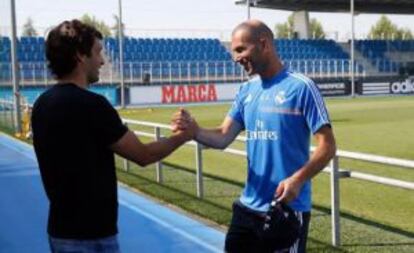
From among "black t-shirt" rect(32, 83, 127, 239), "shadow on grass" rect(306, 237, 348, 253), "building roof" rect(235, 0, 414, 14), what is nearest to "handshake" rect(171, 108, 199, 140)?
"black t-shirt" rect(32, 83, 127, 239)

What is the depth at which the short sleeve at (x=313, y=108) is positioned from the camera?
339cm

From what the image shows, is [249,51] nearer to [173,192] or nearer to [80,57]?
[80,57]

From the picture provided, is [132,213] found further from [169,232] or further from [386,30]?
[386,30]

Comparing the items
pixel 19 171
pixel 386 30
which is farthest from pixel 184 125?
pixel 386 30

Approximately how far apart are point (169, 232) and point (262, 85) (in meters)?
4.08

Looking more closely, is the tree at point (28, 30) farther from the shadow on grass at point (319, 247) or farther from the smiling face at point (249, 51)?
the smiling face at point (249, 51)

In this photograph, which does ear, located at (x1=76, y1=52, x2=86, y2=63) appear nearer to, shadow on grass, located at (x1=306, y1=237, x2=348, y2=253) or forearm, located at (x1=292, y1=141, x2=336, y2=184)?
forearm, located at (x1=292, y1=141, x2=336, y2=184)

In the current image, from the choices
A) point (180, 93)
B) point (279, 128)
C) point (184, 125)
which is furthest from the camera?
point (180, 93)

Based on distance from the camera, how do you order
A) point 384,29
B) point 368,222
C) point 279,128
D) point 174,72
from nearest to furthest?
point 279,128, point 368,222, point 174,72, point 384,29

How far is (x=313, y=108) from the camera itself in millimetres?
3416

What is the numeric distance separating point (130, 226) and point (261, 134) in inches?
177

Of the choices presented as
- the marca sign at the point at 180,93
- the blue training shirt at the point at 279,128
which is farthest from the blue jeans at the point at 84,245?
the marca sign at the point at 180,93

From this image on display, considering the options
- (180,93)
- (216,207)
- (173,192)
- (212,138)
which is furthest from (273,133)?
(180,93)

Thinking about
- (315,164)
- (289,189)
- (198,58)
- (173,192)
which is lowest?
(173,192)
